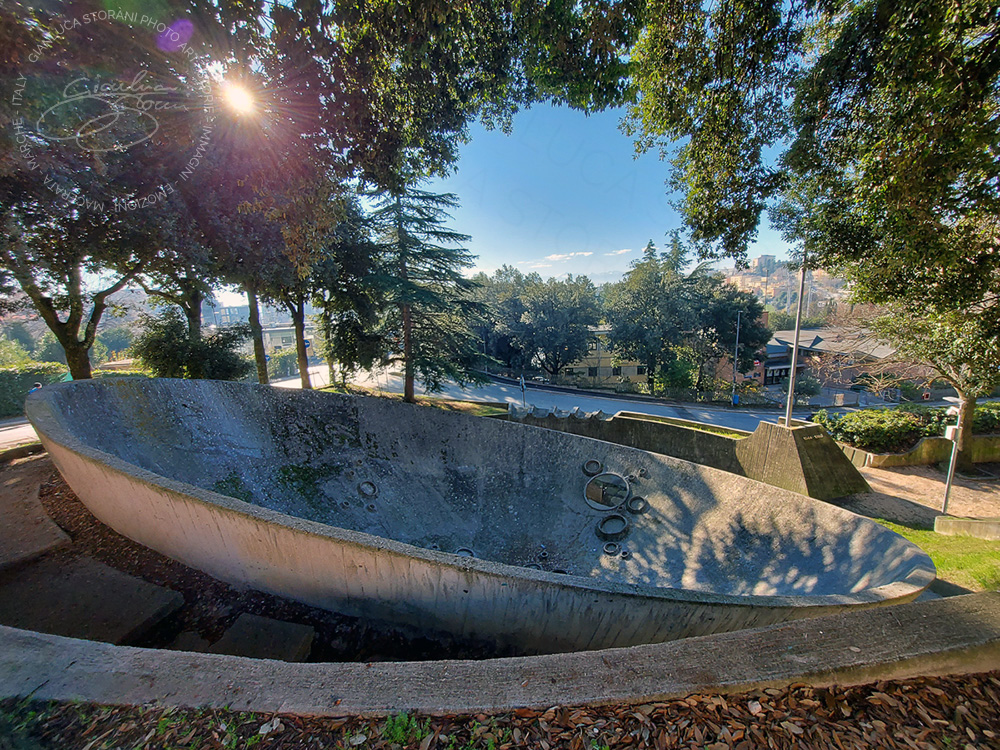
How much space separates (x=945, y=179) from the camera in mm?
3670

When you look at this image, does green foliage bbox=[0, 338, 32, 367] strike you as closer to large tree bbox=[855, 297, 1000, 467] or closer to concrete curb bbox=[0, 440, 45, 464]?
concrete curb bbox=[0, 440, 45, 464]

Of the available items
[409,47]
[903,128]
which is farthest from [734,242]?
[409,47]

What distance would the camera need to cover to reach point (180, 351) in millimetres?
11445

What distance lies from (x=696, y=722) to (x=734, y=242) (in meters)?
6.77

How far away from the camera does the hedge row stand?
1085cm

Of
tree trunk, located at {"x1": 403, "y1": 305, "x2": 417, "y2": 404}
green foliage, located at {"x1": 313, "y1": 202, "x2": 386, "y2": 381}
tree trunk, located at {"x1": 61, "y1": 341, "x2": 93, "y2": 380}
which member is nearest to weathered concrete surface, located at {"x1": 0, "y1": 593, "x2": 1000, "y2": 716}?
tree trunk, located at {"x1": 61, "y1": 341, "x2": 93, "y2": 380}

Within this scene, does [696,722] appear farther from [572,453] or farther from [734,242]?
[734,242]

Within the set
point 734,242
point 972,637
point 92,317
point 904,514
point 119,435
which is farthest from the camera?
point 92,317

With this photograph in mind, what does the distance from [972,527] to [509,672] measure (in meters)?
8.40

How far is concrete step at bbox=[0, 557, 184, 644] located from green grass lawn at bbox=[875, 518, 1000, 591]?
26.0ft

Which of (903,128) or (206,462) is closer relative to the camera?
(903,128)

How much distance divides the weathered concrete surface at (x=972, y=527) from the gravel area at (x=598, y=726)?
6.28 metres

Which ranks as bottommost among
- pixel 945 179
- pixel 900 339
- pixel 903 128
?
pixel 900 339

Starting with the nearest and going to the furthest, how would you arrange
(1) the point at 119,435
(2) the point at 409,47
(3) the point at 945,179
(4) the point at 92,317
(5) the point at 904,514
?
(3) the point at 945,179, (2) the point at 409,47, (1) the point at 119,435, (5) the point at 904,514, (4) the point at 92,317
